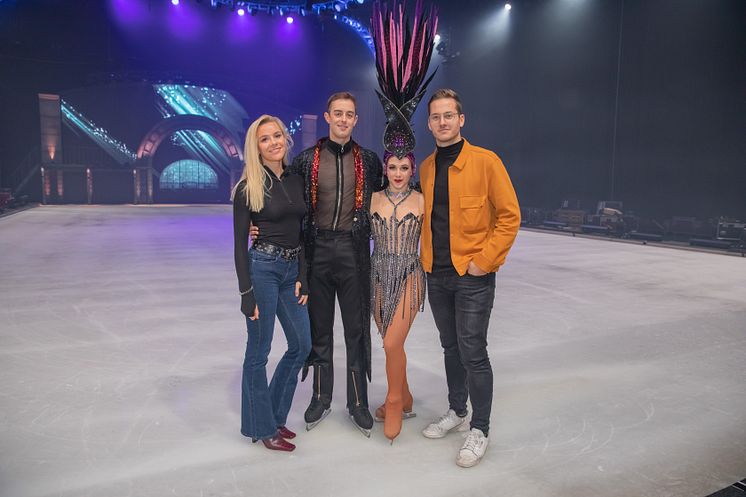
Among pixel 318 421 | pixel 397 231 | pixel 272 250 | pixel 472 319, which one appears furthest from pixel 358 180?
pixel 318 421

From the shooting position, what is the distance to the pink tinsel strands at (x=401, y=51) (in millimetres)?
2729

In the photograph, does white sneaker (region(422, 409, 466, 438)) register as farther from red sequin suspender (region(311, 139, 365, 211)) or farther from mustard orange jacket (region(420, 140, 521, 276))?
red sequin suspender (region(311, 139, 365, 211))

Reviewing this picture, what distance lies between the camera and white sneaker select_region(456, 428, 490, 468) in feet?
7.93

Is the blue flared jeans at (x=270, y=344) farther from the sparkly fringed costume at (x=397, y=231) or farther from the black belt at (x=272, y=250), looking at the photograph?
the sparkly fringed costume at (x=397, y=231)

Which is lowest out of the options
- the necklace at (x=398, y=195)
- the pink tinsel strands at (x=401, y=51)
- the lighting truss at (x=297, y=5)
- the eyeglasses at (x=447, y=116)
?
the necklace at (x=398, y=195)

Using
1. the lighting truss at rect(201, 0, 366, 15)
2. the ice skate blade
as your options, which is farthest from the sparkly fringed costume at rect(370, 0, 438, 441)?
the lighting truss at rect(201, 0, 366, 15)

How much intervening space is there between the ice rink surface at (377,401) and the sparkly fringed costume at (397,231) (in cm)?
40

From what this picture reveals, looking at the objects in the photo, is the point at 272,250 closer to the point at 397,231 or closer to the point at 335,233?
the point at 335,233

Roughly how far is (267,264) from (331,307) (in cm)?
49

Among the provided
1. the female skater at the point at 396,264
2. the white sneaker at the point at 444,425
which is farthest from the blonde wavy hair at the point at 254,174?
the white sneaker at the point at 444,425

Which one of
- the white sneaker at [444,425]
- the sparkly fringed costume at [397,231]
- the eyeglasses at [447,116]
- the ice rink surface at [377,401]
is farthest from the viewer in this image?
the white sneaker at [444,425]

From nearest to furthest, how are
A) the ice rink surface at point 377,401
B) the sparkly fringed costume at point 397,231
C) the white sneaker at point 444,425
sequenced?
the ice rink surface at point 377,401 < the sparkly fringed costume at point 397,231 < the white sneaker at point 444,425

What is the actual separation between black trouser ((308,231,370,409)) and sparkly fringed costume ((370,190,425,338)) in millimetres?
140

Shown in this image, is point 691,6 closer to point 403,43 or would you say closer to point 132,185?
point 403,43
